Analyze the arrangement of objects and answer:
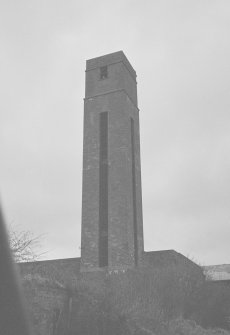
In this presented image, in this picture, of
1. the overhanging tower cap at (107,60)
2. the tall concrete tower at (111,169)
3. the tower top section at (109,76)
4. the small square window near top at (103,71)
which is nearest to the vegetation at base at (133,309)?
the tall concrete tower at (111,169)

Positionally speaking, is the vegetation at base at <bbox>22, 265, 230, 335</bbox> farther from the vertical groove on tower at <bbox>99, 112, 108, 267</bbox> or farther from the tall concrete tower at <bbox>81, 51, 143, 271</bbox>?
the vertical groove on tower at <bbox>99, 112, 108, 267</bbox>

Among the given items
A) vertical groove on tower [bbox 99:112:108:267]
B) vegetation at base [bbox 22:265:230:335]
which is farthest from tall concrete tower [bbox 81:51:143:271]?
vegetation at base [bbox 22:265:230:335]

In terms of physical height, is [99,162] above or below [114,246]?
above

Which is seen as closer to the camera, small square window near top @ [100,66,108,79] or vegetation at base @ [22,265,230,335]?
vegetation at base @ [22,265,230,335]

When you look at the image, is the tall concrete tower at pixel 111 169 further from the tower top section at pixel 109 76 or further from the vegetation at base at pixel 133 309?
the vegetation at base at pixel 133 309

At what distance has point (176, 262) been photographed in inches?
1239

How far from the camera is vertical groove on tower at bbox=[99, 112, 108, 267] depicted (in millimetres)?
32531

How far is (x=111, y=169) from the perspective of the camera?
113ft

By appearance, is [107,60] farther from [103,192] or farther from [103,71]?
[103,192]

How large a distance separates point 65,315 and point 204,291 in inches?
463

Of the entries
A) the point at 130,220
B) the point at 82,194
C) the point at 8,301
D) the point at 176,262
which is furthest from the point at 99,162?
the point at 8,301

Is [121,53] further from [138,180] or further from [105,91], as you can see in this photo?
[138,180]

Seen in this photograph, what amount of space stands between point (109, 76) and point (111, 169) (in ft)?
28.8

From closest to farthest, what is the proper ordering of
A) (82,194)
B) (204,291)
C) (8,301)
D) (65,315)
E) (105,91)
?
(8,301), (65,315), (204,291), (82,194), (105,91)
